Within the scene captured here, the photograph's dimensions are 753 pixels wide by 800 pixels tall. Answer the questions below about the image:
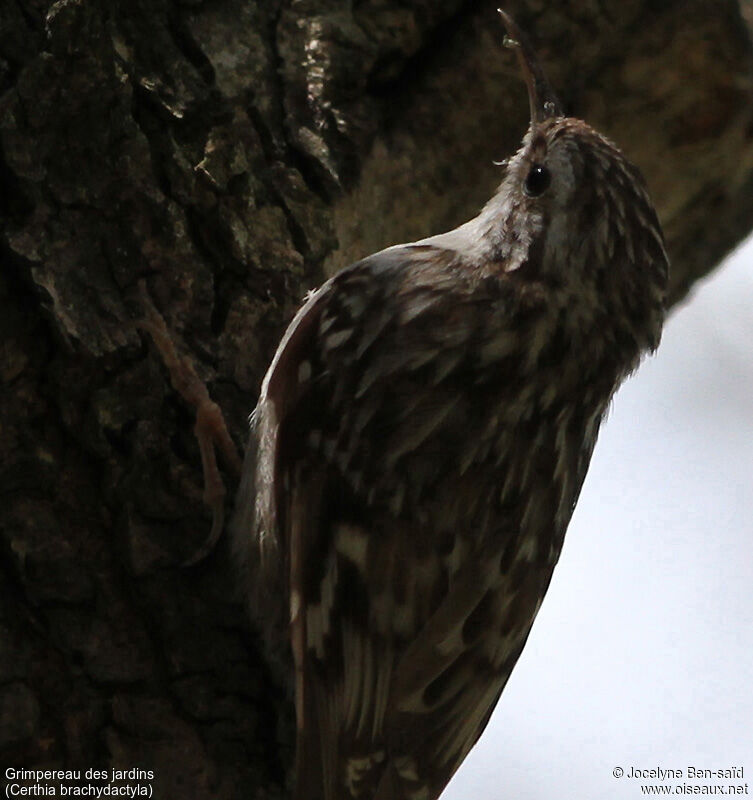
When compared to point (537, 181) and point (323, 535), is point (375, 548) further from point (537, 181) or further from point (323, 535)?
point (537, 181)

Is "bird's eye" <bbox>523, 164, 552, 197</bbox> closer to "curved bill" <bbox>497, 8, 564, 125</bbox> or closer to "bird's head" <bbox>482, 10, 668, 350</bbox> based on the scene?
"bird's head" <bbox>482, 10, 668, 350</bbox>

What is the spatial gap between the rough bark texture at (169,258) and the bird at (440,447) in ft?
0.31

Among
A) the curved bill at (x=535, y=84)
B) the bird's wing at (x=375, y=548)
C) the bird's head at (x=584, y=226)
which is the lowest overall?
the bird's wing at (x=375, y=548)

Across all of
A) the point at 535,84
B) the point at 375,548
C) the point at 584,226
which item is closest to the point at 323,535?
the point at 375,548

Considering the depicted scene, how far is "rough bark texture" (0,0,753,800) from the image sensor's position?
1625 millimetres

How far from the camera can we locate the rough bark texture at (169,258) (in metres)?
1.62

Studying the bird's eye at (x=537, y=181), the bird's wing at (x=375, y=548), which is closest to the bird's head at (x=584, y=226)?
the bird's eye at (x=537, y=181)

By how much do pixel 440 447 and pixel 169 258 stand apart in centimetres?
49

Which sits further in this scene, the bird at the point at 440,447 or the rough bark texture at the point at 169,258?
the bird at the point at 440,447

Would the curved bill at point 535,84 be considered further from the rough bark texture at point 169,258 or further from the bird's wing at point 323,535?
the bird's wing at point 323,535

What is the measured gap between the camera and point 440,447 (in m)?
1.95

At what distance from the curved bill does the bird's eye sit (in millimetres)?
107

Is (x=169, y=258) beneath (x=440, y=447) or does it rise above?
above

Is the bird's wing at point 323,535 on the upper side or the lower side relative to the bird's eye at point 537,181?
lower
